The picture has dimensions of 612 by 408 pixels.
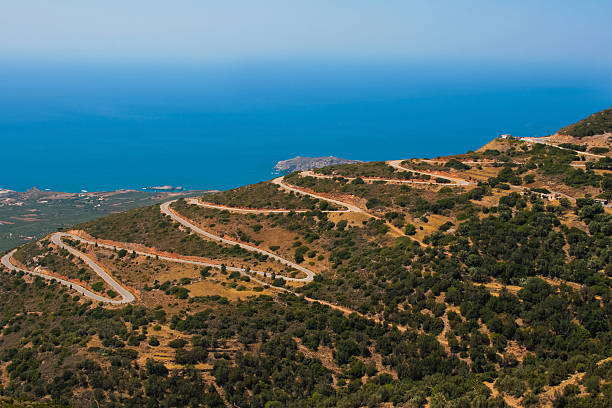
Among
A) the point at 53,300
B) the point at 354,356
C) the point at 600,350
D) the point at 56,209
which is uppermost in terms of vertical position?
the point at 600,350

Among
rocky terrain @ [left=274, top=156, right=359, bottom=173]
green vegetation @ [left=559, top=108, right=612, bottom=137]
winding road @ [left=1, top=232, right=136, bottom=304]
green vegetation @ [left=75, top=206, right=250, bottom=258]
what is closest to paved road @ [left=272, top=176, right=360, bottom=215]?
green vegetation @ [left=75, top=206, right=250, bottom=258]

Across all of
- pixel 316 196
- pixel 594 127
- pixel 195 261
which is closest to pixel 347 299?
pixel 195 261

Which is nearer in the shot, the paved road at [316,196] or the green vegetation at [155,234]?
the green vegetation at [155,234]

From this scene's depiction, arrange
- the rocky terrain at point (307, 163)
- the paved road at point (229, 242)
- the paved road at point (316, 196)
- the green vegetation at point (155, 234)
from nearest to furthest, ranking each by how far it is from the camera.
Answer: the paved road at point (229, 242) → the green vegetation at point (155, 234) → the paved road at point (316, 196) → the rocky terrain at point (307, 163)

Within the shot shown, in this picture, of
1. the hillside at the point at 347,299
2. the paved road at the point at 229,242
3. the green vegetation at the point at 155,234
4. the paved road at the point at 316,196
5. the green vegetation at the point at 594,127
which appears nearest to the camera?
the hillside at the point at 347,299

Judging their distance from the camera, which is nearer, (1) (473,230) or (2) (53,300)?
(1) (473,230)

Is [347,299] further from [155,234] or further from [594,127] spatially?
[594,127]

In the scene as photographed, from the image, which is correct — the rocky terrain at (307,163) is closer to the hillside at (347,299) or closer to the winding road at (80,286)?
the hillside at (347,299)

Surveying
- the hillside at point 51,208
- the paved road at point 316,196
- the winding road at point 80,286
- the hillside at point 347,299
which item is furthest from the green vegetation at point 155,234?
the hillside at point 51,208

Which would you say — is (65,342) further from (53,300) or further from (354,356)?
(354,356)

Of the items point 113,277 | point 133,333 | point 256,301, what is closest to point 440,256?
point 256,301
